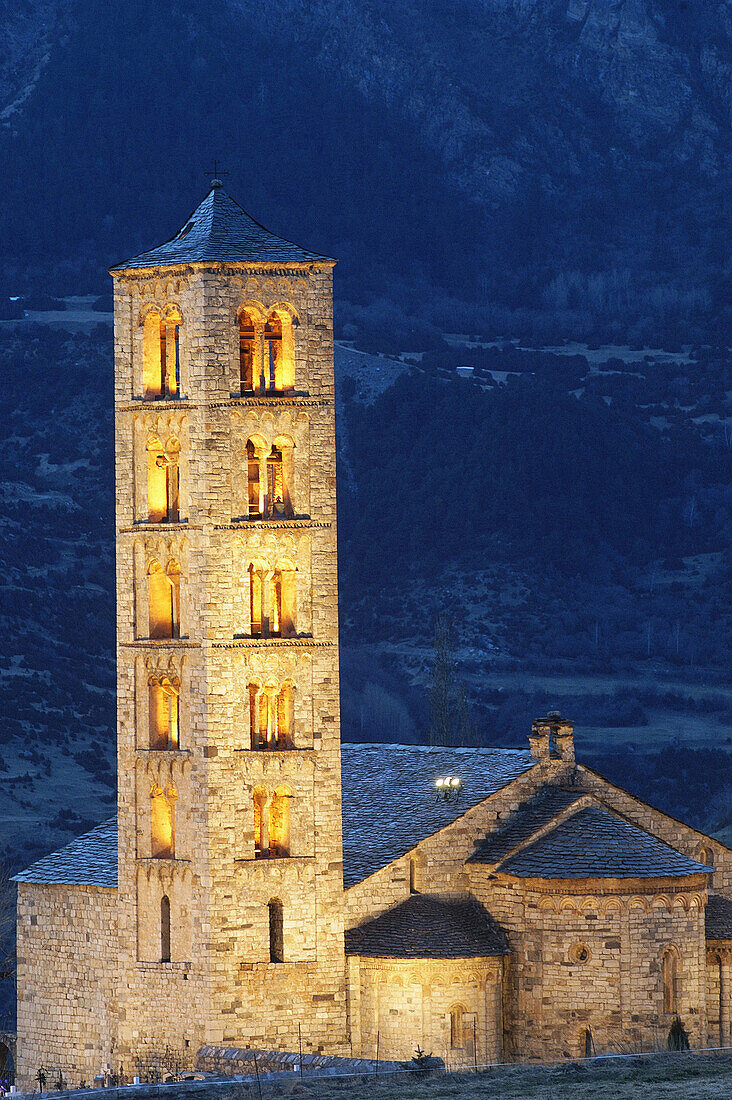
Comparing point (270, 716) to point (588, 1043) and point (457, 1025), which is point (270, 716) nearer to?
point (457, 1025)

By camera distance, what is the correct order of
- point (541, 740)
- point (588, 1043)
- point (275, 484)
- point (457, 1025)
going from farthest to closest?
point (541, 740) < point (275, 484) < point (457, 1025) < point (588, 1043)

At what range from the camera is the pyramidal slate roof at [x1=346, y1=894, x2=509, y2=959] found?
1901 inches

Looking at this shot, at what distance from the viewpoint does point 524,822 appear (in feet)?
169

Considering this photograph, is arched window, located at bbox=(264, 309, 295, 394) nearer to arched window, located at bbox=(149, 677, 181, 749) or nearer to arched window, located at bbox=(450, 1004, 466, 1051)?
arched window, located at bbox=(149, 677, 181, 749)

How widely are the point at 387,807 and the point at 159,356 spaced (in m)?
12.6

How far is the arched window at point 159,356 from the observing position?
49094mm

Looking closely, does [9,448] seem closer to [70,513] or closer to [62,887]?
[70,513]

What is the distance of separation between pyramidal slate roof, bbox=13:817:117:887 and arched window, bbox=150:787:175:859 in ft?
8.66

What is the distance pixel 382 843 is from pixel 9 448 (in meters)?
112

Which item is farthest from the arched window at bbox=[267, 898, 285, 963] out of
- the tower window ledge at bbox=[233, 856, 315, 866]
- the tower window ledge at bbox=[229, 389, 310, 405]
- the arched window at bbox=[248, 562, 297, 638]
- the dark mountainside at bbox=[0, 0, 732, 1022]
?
the dark mountainside at bbox=[0, 0, 732, 1022]

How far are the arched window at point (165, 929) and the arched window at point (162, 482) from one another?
323 inches

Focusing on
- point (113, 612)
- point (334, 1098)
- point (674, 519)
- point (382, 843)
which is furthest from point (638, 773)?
point (334, 1098)

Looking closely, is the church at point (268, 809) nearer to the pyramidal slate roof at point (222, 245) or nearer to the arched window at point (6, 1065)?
the pyramidal slate roof at point (222, 245)

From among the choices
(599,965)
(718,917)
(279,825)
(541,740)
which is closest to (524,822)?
(541,740)
